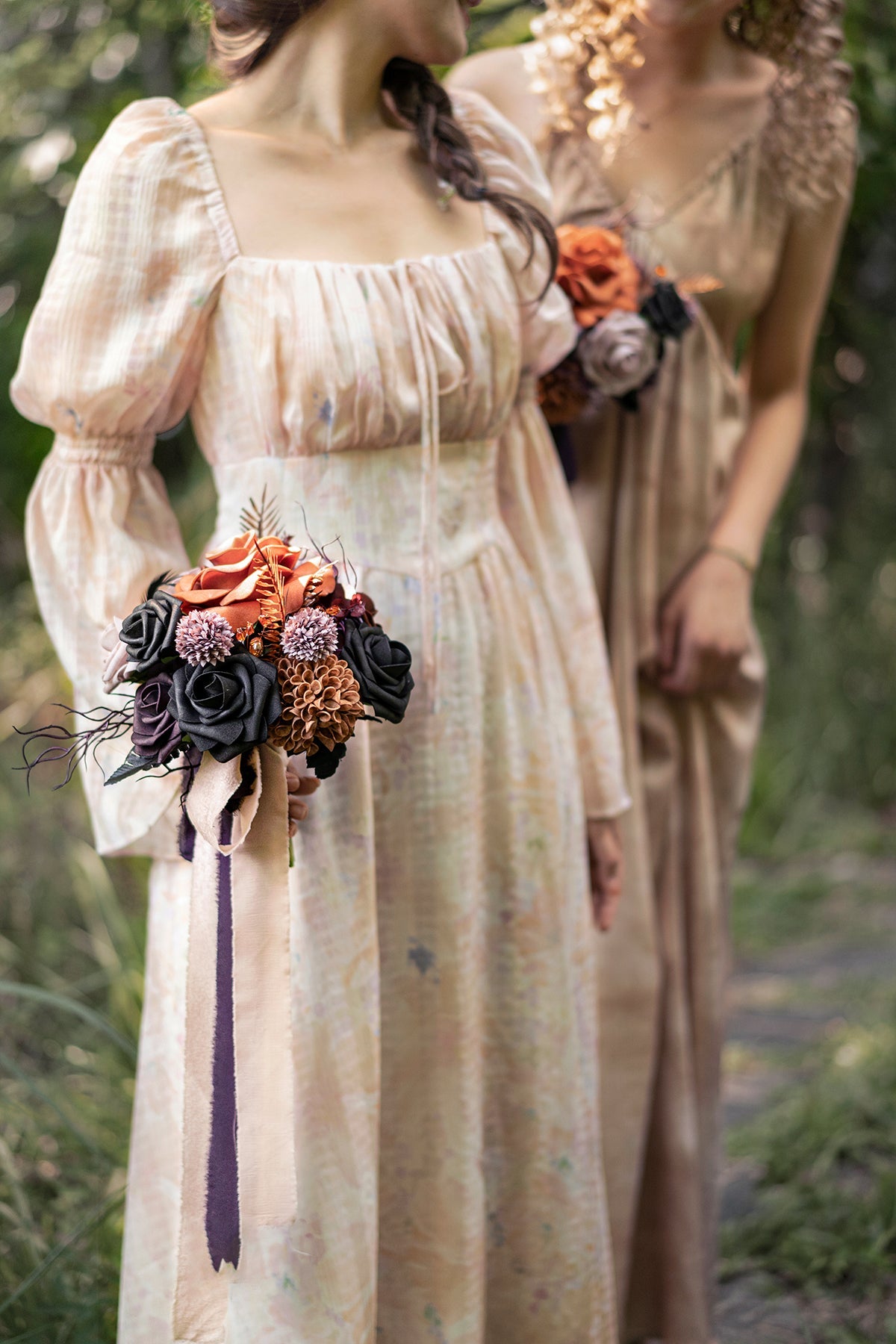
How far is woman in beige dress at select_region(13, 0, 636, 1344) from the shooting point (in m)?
1.41

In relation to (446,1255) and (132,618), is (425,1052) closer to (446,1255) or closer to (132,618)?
(446,1255)

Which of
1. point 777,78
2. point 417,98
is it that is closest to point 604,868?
point 417,98

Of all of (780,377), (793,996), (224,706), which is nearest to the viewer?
(224,706)

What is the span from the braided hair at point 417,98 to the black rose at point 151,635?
0.72 metres

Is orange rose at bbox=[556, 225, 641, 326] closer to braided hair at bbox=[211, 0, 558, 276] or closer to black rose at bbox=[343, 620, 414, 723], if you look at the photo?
braided hair at bbox=[211, 0, 558, 276]

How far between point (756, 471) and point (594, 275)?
19.6 inches

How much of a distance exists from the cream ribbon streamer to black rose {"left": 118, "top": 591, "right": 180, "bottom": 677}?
0.59ft

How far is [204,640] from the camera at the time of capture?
118 cm

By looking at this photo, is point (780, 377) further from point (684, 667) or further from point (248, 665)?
point (248, 665)

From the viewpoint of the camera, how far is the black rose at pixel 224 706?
1.16 meters

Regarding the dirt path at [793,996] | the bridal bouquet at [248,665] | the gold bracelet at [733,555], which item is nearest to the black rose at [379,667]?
the bridal bouquet at [248,665]

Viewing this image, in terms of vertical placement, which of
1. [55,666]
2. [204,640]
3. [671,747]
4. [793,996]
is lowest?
[793,996]

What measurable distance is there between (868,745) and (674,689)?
355cm

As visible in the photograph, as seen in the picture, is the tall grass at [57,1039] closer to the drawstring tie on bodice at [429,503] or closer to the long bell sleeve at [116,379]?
the long bell sleeve at [116,379]
